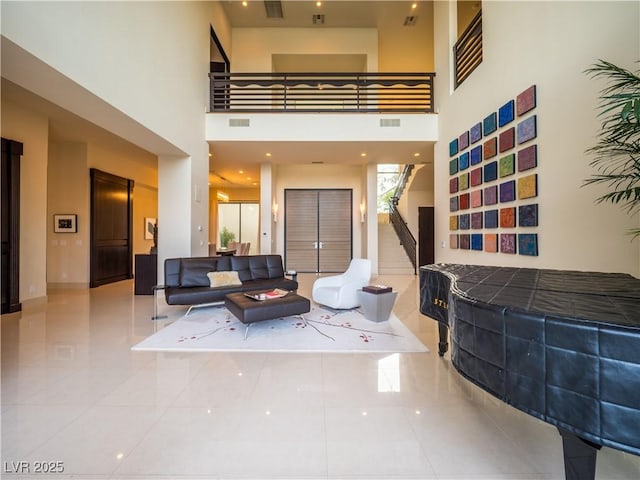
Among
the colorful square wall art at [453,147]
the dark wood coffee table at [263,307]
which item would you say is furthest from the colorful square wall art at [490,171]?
A: the dark wood coffee table at [263,307]

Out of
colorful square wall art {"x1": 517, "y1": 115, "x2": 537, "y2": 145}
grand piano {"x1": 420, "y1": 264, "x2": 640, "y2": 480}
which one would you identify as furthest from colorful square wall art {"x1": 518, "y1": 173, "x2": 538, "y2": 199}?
grand piano {"x1": 420, "y1": 264, "x2": 640, "y2": 480}

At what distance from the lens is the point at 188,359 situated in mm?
2938

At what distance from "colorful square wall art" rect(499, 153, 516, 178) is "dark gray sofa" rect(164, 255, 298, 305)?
363 cm

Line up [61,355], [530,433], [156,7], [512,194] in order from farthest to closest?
[156,7] < [512,194] < [61,355] < [530,433]

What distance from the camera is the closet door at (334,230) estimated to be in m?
9.84

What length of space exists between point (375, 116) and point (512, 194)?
11.9 ft

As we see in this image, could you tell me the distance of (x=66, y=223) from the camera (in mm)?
6848

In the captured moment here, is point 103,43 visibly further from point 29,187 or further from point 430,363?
point 430,363

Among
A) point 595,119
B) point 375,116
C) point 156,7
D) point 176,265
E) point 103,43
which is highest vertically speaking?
point 156,7

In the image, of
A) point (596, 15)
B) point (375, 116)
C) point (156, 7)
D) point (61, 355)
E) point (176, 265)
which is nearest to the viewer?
point (596, 15)

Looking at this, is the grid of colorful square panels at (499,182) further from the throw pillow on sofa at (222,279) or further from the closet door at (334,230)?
the closet door at (334,230)

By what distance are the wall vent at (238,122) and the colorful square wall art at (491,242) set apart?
5.33 m

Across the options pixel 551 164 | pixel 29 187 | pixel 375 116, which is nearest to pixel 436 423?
pixel 551 164

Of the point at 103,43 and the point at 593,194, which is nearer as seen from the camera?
the point at 593,194
